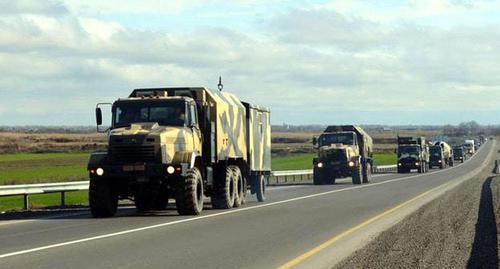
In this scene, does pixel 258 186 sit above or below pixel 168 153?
below

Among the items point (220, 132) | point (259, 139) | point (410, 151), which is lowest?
A: point (410, 151)

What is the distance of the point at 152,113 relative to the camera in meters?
21.0

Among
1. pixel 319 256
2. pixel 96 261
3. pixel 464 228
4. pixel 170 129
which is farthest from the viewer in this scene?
pixel 170 129

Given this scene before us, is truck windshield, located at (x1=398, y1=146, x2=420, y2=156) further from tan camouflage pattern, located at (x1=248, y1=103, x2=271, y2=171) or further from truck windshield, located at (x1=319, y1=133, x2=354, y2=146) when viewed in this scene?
tan camouflage pattern, located at (x1=248, y1=103, x2=271, y2=171)

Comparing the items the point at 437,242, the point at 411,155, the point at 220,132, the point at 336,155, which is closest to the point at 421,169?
the point at 411,155

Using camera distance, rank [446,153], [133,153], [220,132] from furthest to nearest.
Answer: [446,153], [220,132], [133,153]

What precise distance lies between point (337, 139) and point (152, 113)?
24748 millimetres

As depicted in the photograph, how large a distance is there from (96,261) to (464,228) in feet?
28.8

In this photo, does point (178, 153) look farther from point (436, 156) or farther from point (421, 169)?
point (436, 156)

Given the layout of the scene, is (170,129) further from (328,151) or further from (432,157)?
(432,157)

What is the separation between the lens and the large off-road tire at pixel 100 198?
20109 millimetres

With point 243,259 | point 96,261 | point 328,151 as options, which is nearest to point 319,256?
point 243,259

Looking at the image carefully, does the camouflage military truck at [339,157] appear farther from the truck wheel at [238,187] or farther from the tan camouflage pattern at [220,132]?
the truck wheel at [238,187]

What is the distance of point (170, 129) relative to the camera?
2039cm
